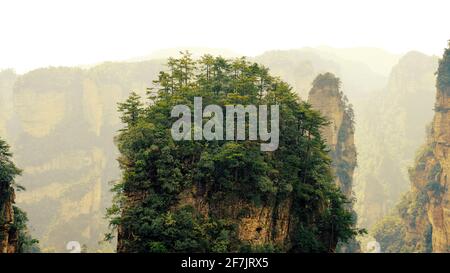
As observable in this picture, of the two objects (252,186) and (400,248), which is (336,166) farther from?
(252,186)

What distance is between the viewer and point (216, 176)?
24.4 m

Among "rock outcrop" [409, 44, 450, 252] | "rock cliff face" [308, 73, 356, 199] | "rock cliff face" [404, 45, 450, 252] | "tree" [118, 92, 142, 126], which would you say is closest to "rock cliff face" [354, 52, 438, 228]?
"rock cliff face" [308, 73, 356, 199]

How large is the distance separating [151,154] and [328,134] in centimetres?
3594

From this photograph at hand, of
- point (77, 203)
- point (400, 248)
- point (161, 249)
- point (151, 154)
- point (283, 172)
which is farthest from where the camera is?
point (77, 203)

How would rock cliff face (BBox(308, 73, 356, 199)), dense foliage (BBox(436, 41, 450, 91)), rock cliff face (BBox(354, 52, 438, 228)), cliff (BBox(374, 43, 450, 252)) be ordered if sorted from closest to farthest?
cliff (BBox(374, 43, 450, 252)), dense foliage (BBox(436, 41, 450, 91)), rock cliff face (BBox(308, 73, 356, 199)), rock cliff face (BBox(354, 52, 438, 228))

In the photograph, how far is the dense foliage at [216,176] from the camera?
22.2m

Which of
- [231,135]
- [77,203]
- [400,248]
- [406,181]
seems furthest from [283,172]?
[406,181]

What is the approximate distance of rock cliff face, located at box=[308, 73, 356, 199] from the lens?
186 ft

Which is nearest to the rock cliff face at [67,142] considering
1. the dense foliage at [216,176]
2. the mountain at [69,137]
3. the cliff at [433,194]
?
the mountain at [69,137]

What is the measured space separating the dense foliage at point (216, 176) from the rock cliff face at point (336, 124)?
28622mm

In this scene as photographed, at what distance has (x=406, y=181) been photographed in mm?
110688

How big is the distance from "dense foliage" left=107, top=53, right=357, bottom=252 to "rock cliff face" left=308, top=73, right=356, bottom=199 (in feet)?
93.9

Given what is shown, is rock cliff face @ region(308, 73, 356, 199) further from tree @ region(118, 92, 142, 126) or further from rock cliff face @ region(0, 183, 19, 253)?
rock cliff face @ region(0, 183, 19, 253)

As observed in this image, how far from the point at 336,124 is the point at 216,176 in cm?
3553
